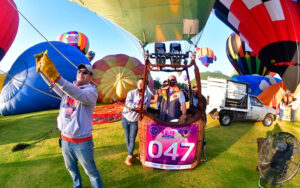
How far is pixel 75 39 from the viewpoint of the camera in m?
14.5

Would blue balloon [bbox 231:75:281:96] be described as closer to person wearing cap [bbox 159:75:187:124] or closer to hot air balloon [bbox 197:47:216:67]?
hot air balloon [bbox 197:47:216:67]

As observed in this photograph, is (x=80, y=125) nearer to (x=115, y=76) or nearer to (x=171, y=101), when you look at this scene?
(x=171, y=101)

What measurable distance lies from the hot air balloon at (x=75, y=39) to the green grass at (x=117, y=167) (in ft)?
37.7

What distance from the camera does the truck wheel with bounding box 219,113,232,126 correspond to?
6598mm

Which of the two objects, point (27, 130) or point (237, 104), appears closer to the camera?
point (27, 130)

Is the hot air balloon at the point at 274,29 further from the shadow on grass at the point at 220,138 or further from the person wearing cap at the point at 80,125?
the person wearing cap at the point at 80,125

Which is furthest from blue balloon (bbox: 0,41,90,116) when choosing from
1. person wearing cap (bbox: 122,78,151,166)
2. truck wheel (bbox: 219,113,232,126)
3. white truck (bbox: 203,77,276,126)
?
truck wheel (bbox: 219,113,232,126)

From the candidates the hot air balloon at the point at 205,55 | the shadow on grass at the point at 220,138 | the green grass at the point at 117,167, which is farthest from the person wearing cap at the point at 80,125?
the hot air balloon at the point at 205,55

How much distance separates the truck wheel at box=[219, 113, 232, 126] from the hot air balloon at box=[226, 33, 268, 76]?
1001cm

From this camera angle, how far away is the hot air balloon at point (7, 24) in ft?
25.6

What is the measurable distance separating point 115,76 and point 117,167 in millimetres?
8076

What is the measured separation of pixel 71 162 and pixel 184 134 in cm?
186

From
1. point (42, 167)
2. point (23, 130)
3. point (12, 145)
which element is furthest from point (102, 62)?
point (42, 167)

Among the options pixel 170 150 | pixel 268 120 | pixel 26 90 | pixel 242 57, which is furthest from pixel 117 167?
pixel 242 57
